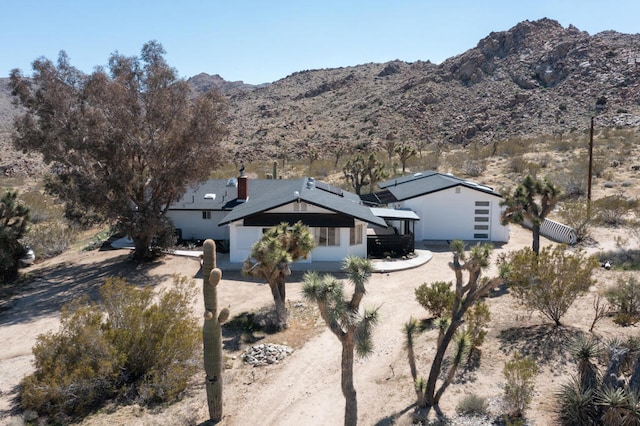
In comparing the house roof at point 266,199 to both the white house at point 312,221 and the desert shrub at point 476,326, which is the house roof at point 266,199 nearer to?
the white house at point 312,221

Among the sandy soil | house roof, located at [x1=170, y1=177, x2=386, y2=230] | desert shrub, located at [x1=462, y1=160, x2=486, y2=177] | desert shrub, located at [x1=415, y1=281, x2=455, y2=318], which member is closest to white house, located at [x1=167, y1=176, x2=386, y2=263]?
house roof, located at [x1=170, y1=177, x2=386, y2=230]

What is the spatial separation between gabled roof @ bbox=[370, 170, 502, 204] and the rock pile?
638 inches

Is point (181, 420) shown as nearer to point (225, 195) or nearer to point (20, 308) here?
point (20, 308)

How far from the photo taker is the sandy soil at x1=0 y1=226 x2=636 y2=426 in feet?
35.1

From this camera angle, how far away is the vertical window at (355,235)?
2388 cm

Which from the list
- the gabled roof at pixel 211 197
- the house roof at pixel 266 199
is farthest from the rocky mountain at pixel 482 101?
the house roof at pixel 266 199

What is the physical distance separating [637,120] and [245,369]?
6446 centimetres

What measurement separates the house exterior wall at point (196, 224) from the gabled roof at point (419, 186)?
36.2 ft

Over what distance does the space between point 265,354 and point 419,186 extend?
768 inches

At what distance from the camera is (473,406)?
9922 mm

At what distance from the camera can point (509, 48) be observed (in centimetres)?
8956

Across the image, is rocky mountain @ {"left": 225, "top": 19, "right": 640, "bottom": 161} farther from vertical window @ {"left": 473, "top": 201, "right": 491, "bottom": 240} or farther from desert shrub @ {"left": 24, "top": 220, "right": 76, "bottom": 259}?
desert shrub @ {"left": 24, "top": 220, "right": 76, "bottom": 259}

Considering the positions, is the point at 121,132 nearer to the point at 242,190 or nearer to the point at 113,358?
the point at 242,190

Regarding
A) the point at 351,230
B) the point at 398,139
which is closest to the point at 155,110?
the point at 351,230
